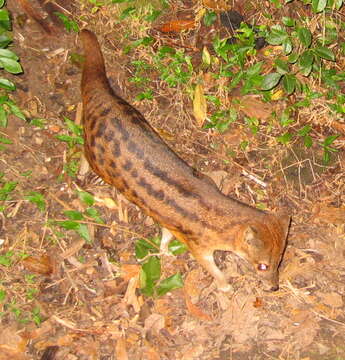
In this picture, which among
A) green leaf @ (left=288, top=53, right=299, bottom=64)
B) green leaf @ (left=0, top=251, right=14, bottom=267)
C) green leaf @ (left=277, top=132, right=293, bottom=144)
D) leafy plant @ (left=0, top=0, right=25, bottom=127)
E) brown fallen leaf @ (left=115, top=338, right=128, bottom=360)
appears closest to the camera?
leafy plant @ (left=0, top=0, right=25, bottom=127)

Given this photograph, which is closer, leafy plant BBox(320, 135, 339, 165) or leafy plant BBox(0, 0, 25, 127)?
leafy plant BBox(0, 0, 25, 127)

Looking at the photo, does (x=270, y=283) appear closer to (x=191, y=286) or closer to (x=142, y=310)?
(x=191, y=286)

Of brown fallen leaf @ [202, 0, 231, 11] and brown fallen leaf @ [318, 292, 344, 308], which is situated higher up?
brown fallen leaf @ [202, 0, 231, 11]

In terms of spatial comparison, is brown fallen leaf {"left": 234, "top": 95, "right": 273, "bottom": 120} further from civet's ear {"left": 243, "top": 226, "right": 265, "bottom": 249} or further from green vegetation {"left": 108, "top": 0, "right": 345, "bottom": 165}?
civet's ear {"left": 243, "top": 226, "right": 265, "bottom": 249}

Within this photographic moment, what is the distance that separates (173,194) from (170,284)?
1.16m

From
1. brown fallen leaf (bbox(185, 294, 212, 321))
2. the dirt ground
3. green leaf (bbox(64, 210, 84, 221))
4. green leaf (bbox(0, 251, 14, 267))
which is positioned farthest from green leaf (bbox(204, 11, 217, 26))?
green leaf (bbox(0, 251, 14, 267))

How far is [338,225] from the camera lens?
617cm

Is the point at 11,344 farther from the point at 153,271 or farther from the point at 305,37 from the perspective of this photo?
the point at 305,37

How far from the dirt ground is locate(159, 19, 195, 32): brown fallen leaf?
0.11m

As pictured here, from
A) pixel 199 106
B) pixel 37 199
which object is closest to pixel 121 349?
pixel 37 199

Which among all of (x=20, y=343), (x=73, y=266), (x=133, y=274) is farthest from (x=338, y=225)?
(x=20, y=343)

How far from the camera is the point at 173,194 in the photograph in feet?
17.2

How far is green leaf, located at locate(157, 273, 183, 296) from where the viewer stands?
18.5 ft

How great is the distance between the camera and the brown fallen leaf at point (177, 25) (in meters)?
6.80
